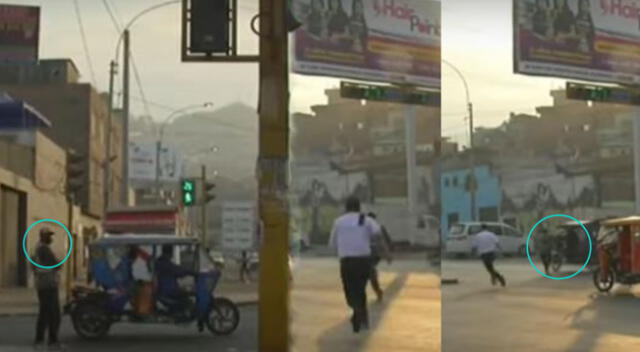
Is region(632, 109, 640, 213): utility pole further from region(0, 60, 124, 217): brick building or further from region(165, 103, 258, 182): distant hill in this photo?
region(0, 60, 124, 217): brick building

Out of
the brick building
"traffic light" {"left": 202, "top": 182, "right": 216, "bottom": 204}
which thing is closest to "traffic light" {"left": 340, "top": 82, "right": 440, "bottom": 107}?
"traffic light" {"left": 202, "top": 182, "right": 216, "bottom": 204}

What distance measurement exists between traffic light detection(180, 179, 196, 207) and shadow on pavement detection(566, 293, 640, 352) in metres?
3.60

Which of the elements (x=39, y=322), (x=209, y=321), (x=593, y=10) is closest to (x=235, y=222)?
(x=209, y=321)

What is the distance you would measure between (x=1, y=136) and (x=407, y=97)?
3.31 metres

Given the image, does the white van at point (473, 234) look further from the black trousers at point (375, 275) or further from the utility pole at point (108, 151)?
the utility pole at point (108, 151)

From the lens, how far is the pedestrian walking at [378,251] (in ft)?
24.8

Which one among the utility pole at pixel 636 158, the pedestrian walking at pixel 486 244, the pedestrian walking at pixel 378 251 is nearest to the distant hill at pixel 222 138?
the pedestrian walking at pixel 378 251

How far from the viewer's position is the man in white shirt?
7.48m

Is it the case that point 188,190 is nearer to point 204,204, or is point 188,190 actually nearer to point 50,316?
point 204,204

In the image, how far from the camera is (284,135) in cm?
745

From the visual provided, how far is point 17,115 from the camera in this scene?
341 inches

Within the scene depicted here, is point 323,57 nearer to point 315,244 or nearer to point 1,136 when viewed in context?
point 315,244

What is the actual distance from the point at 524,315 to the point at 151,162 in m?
3.47

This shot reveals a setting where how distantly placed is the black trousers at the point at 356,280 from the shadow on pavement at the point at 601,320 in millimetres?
1867
